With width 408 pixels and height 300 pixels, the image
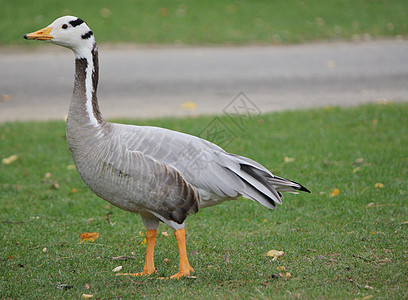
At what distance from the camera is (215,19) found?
1312cm

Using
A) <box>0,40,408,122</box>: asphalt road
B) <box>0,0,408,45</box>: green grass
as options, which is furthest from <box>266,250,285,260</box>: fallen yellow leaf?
<box>0,0,408,45</box>: green grass

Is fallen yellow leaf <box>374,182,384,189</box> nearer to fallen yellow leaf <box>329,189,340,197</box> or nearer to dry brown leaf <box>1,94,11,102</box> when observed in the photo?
fallen yellow leaf <box>329,189,340,197</box>

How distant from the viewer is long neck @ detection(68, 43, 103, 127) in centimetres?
408

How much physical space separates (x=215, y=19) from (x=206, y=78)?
338cm

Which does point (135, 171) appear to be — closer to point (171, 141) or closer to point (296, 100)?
point (171, 141)

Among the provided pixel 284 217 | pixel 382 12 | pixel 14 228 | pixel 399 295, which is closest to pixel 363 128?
pixel 284 217

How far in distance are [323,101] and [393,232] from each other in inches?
181

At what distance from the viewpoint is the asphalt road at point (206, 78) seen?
29.5 ft

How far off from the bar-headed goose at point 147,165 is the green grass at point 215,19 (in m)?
8.24

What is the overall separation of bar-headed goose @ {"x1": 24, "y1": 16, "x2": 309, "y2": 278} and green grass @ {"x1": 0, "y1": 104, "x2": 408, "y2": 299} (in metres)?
0.51

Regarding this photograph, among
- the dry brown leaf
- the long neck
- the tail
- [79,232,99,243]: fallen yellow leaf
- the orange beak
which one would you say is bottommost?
[79,232,99,243]: fallen yellow leaf

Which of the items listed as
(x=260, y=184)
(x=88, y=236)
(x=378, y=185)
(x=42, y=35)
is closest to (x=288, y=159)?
(x=378, y=185)

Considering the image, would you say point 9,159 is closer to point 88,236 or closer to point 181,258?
point 88,236

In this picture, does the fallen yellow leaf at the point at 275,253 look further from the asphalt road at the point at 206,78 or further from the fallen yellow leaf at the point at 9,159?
the asphalt road at the point at 206,78
